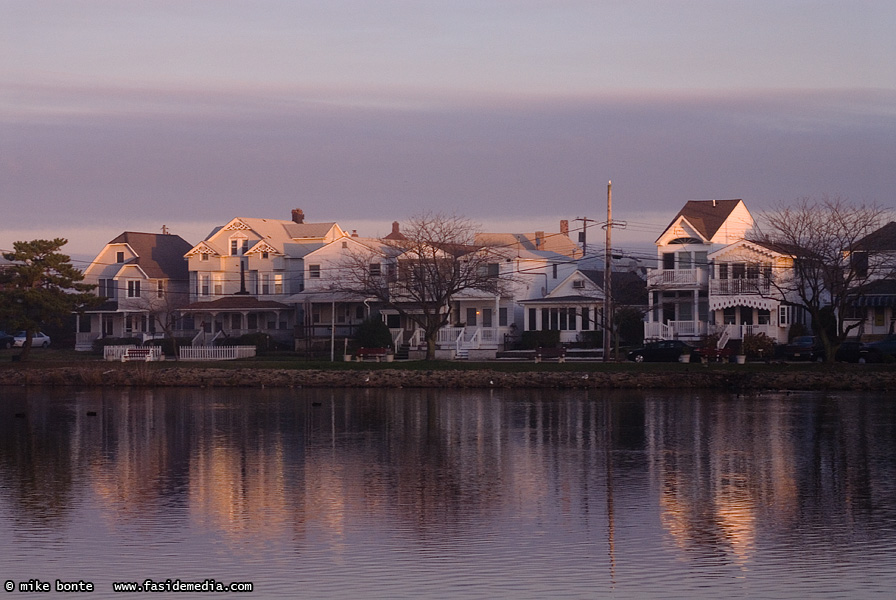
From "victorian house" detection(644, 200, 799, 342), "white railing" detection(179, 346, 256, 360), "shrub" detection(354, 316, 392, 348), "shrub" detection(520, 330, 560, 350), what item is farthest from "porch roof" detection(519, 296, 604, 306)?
"white railing" detection(179, 346, 256, 360)

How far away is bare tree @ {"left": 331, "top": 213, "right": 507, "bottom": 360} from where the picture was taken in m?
67.0

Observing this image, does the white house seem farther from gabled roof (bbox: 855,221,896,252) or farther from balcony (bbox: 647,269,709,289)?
gabled roof (bbox: 855,221,896,252)

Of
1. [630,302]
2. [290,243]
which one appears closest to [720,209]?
[630,302]

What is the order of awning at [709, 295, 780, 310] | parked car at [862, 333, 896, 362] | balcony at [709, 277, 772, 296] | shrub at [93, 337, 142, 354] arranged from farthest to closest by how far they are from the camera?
1. shrub at [93, 337, 142, 354]
2. awning at [709, 295, 780, 310]
3. balcony at [709, 277, 772, 296]
4. parked car at [862, 333, 896, 362]

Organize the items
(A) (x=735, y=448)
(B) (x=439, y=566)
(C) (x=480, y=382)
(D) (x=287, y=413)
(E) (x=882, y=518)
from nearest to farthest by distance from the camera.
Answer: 1. (B) (x=439, y=566)
2. (E) (x=882, y=518)
3. (A) (x=735, y=448)
4. (D) (x=287, y=413)
5. (C) (x=480, y=382)

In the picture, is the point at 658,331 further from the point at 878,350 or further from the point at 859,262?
the point at 859,262

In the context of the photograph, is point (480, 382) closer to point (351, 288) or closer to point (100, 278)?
point (351, 288)

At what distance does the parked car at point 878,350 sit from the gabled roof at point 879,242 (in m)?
4.75

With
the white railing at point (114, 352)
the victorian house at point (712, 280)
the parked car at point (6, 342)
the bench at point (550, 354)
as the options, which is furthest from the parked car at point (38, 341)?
the victorian house at point (712, 280)

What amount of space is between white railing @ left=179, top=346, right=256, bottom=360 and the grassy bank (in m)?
4.27

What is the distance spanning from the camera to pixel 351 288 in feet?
244

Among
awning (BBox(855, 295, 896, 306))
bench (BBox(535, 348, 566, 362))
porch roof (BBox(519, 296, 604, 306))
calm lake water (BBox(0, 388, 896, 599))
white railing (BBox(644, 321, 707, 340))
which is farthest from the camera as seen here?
porch roof (BBox(519, 296, 604, 306))

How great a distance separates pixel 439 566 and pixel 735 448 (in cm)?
1503

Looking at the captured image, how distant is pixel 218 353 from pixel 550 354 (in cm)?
2046
